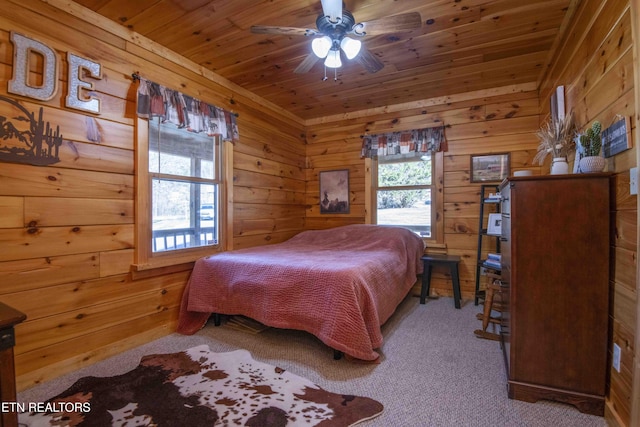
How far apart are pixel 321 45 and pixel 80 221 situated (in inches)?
77.9

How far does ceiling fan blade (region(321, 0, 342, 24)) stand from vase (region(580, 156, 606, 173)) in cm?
158

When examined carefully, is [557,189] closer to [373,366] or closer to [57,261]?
[373,366]

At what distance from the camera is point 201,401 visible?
1668 millimetres

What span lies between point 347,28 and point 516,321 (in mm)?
2038

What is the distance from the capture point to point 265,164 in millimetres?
3719

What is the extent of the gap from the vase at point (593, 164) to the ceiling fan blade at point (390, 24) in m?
1.19

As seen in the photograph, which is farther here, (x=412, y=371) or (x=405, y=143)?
(x=405, y=143)

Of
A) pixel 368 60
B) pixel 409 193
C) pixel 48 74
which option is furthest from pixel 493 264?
pixel 48 74

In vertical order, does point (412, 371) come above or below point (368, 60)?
below

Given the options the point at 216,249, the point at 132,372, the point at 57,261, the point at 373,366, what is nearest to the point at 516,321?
the point at 373,366

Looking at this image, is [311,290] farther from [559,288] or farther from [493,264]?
[493,264]

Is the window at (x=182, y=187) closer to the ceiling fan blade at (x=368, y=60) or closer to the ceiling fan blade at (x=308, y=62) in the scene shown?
the ceiling fan blade at (x=308, y=62)

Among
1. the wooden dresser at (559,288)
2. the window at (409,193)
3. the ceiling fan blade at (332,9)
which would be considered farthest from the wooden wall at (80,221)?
the wooden dresser at (559,288)

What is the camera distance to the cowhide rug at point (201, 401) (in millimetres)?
1511
